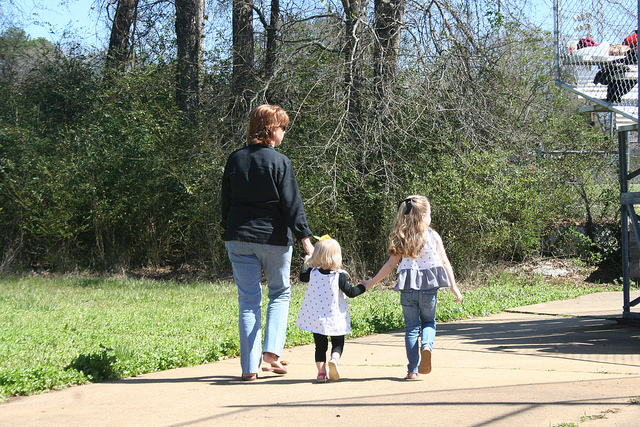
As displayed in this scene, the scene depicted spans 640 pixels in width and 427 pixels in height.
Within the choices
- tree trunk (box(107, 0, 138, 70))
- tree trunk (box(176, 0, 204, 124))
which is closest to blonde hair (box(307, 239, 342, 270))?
tree trunk (box(176, 0, 204, 124))

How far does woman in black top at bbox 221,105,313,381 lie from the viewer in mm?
4520

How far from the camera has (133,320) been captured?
7.29 meters

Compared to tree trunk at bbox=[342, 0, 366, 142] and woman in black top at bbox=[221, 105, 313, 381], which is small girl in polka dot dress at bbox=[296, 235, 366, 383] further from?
tree trunk at bbox=[342, 0, 366, 142]

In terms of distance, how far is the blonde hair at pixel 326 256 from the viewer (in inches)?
181

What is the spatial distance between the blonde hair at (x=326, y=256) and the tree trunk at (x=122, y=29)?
12.8 meters

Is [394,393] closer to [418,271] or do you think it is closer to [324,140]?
[418,271]

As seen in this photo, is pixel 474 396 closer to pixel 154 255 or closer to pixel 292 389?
pixel 292 389

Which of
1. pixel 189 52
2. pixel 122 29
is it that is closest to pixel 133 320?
pixel 189 52

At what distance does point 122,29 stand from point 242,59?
559 centimetres

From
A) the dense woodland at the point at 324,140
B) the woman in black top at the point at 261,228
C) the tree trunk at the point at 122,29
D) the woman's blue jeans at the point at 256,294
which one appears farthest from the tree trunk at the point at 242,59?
the woman's blue jeans at the point at 256,294

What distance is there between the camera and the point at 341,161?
11.0 metres

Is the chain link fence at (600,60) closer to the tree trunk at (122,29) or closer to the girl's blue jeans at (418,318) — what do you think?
the girl's blue jeans at (418,318)

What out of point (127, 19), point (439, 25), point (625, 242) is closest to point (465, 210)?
point (439, 25)

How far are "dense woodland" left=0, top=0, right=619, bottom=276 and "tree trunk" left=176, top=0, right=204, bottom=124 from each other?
0.13 feet
